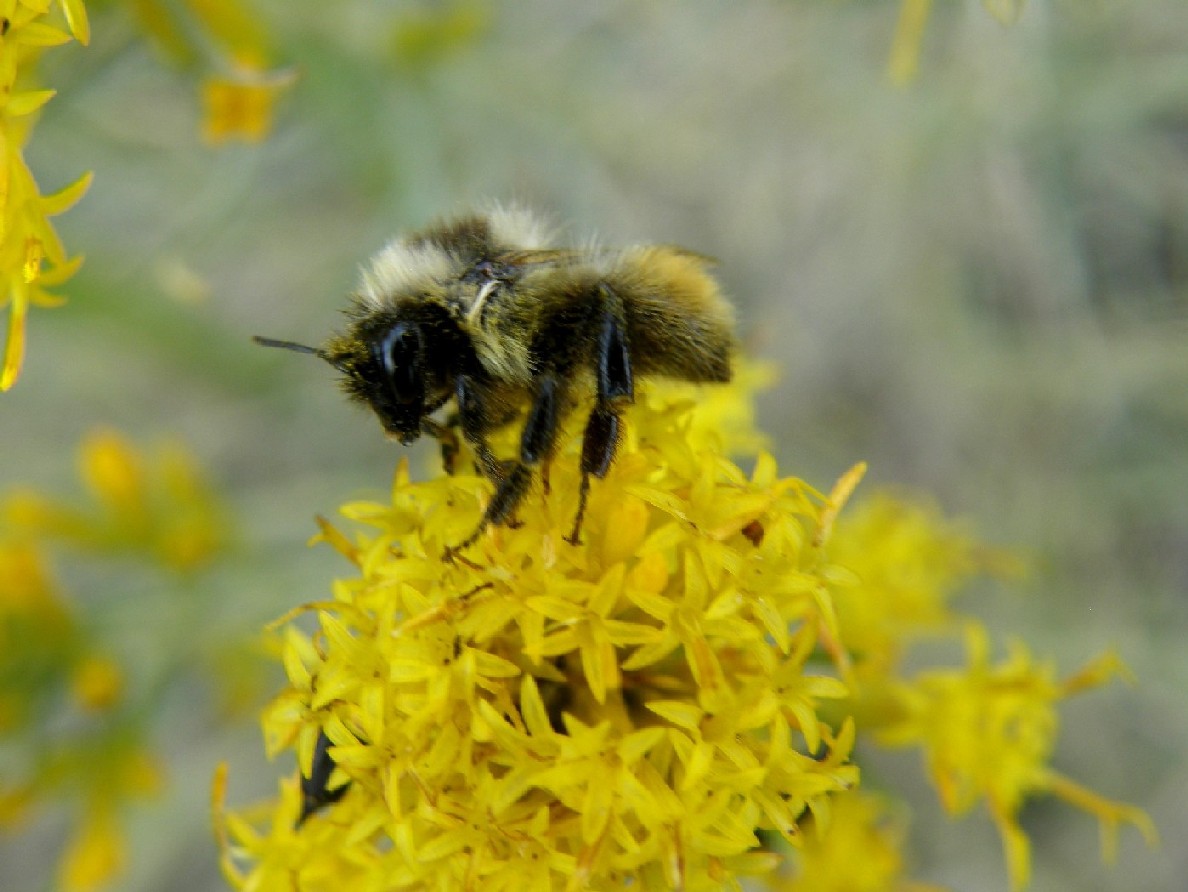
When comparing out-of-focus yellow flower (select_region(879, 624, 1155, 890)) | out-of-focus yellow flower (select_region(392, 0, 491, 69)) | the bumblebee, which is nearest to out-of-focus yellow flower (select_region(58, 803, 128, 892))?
the bumblebee

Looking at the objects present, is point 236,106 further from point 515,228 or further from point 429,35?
point 515,228

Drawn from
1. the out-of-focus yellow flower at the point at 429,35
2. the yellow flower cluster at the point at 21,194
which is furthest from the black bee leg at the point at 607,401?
the out-of-focus yellow flower at the point at 429,35

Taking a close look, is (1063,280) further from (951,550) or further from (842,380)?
(951,550)

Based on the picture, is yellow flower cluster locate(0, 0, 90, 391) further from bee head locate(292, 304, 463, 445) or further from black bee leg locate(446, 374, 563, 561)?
black bee leg locate(446, 374, 563, 561)

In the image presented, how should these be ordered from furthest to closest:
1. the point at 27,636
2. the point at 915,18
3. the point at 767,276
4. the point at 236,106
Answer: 1. the point at 767,276
2. the point at 27,636
3. the point at 236,106
4. the point at 915,18

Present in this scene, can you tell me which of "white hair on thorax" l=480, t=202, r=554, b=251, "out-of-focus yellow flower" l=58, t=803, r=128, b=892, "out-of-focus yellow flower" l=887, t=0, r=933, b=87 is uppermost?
"out-of-focus yellow flower" l=887, t=0, r=933, b=87

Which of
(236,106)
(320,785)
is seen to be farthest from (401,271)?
(236,106)
